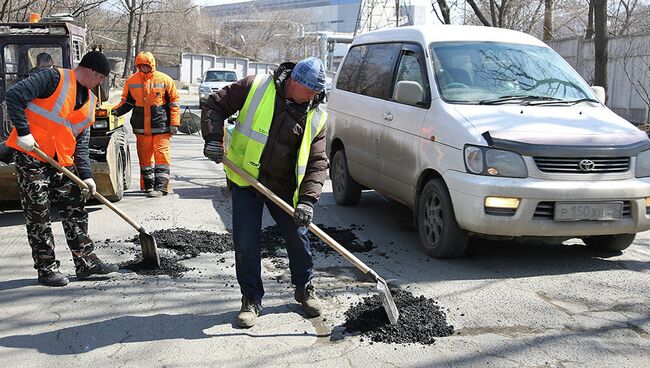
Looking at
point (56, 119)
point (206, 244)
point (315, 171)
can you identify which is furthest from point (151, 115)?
point (315, 171)

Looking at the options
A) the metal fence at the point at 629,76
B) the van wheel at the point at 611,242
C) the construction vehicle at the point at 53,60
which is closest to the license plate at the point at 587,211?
the van wheel at the point at 611,242

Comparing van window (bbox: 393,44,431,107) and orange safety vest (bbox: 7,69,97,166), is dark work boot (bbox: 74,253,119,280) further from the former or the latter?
van window (bbox: 393,44,431,107)

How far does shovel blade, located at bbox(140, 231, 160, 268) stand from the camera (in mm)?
5359

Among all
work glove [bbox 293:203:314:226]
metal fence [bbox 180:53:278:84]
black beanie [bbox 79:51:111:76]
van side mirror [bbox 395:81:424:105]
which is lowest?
work glove [bbox 293:203:314:226]

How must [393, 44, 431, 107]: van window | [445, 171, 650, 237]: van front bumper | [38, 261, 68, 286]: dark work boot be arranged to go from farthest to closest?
[393, 44, 431, 107]: van window
[445, 171, 650, 237]: van front bumper
[38, 261, 68, 286]: dark work boot

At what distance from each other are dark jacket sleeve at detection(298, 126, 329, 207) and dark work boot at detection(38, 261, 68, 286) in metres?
2.04

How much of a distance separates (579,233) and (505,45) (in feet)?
7.01

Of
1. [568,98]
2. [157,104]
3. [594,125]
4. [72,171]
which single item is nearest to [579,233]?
[594,125]

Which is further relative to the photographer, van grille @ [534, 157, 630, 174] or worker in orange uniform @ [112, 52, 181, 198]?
worker in orange uniform @ [112, 52, 181, 198]

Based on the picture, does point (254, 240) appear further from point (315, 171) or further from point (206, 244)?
point (206, 244)

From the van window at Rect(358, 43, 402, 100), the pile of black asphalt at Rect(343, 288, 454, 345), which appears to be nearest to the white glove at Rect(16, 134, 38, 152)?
the pile of black asphalt at Rect(343, 288, 454, 345)

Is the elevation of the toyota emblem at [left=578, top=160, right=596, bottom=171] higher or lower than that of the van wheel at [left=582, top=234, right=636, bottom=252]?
higher

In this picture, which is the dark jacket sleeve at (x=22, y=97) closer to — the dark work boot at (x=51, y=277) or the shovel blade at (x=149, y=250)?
the dark work boot at (x=51, y=277)

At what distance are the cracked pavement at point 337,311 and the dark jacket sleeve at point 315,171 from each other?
2.83 ft
